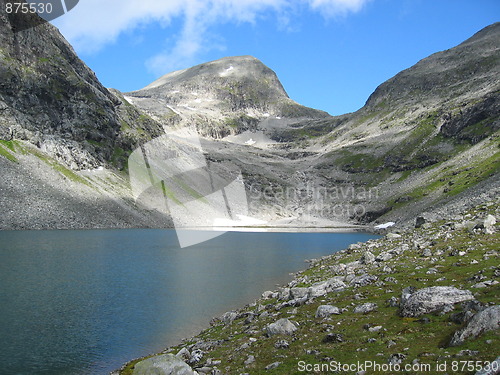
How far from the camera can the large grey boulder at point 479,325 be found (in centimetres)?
1224

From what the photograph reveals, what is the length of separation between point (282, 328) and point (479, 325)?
10.1 metres

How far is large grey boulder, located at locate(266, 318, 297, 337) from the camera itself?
1953cm

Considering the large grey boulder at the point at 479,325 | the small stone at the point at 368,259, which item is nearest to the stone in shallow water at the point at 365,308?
the large grey boulder at the point at 479,325

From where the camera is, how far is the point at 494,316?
1245 cm

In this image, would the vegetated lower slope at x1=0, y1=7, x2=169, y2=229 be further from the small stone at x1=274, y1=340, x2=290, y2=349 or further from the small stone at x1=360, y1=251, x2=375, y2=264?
the small stone at x1=274, y1=340, x2=290, y2=349


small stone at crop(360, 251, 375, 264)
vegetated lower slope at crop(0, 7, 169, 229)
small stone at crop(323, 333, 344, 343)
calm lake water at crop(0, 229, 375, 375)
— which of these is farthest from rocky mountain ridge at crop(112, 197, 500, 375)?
vegetated lower slope at crop(0, 7, 169, 229)

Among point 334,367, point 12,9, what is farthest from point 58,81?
point 334,367

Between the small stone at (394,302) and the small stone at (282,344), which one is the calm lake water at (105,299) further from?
the small stone at (394,302)

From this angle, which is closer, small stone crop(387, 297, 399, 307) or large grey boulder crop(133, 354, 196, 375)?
large grey boulder crop(133, 354, 196, 375)

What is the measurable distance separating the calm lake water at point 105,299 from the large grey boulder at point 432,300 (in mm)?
18510

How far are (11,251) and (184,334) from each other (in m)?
54.2

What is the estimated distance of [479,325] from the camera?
12398 mm

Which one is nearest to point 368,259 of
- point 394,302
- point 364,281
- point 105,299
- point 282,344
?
point 364,281

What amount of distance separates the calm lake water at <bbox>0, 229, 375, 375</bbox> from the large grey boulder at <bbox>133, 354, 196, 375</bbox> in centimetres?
718
